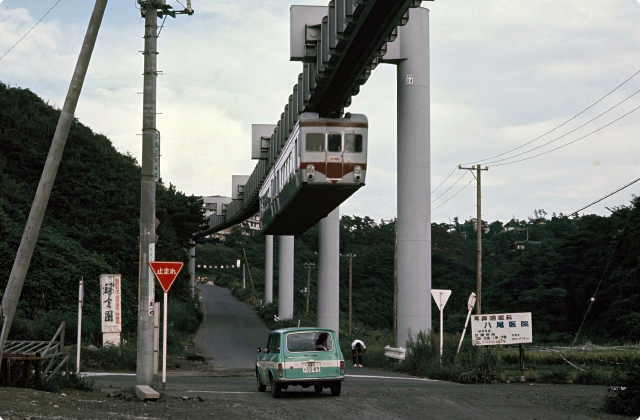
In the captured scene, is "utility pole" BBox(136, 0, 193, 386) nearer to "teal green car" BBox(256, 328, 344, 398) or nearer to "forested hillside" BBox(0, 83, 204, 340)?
"teal green car" BBox(256, 328, 344, 398)

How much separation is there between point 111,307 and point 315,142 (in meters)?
10.8

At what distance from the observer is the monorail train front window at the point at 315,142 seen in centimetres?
2536

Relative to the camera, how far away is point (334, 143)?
1004 inches

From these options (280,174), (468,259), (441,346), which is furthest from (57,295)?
(468,259)

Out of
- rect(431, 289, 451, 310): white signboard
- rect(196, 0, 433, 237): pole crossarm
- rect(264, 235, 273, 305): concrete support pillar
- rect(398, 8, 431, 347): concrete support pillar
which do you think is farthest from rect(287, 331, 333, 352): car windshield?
rect(264, 235, 273, 305): concrete support pillar

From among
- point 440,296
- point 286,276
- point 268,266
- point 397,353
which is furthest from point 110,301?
point 268,266

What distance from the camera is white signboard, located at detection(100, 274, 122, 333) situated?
2917cm

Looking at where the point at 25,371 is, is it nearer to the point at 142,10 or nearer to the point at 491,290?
the point at 142,10

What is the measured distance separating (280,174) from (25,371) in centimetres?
1723

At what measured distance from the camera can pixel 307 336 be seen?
1788 cm

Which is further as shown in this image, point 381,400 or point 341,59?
point 341,59

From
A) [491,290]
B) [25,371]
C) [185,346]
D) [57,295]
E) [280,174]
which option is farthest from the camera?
[491,290]

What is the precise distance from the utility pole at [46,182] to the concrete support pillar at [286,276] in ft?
152

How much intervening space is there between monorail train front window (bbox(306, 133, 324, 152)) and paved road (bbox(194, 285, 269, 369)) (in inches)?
562
